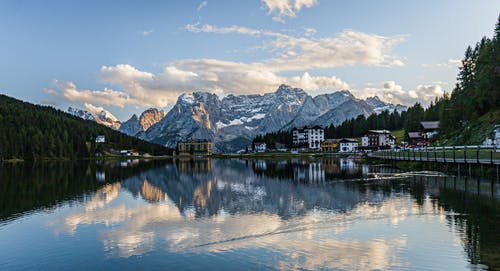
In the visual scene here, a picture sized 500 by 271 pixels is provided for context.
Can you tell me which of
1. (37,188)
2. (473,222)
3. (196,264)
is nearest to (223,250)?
(196,264)

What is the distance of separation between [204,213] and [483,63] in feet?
300

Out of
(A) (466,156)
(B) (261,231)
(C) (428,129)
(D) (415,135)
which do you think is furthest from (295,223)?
(D) (415,135)

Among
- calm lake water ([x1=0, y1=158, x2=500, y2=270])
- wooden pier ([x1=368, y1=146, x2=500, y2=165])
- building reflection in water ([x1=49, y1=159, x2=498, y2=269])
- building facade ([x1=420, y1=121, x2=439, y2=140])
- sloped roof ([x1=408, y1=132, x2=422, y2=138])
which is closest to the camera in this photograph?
calm lake water ([x1=0, y1=158, x2=500, y2=270])

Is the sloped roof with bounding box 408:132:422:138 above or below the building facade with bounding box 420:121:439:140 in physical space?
below

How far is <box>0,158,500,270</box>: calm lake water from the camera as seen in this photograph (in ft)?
73.6

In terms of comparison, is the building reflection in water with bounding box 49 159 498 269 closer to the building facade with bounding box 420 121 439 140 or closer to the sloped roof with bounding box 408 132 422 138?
the building facade with bounding box 420 121 439 140

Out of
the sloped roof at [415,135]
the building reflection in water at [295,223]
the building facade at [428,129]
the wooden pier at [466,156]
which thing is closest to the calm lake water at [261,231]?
the building reflection in water at [295,223]

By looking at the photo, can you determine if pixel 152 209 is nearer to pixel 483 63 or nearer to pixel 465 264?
pixel 465 264

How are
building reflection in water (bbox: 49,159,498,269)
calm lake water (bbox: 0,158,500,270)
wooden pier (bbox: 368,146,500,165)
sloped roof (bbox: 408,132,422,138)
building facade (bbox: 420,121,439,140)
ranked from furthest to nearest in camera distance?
sloped roof (bbox: 408,132,422,138)
building facade (bbox: 420,121,439,140)
wooden pier (bbox: 368,146,500,165)
building reflection in water (bbox: 49,159,498,269)
calm lake water (bbox: 0,158,500,270)

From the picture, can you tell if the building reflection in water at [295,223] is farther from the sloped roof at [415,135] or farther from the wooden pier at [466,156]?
the sloped roof at [415,135]

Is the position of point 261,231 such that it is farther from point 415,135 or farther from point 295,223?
point 415,135

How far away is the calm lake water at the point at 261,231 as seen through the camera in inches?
883

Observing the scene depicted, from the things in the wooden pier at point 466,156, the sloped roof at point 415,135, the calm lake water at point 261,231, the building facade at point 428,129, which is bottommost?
the calm lake water at point 261,231

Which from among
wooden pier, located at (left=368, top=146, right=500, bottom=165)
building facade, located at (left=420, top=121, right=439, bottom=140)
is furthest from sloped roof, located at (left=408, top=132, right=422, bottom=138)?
wooden pier, located at (left=368, top=146, right=500, bottom=165)
